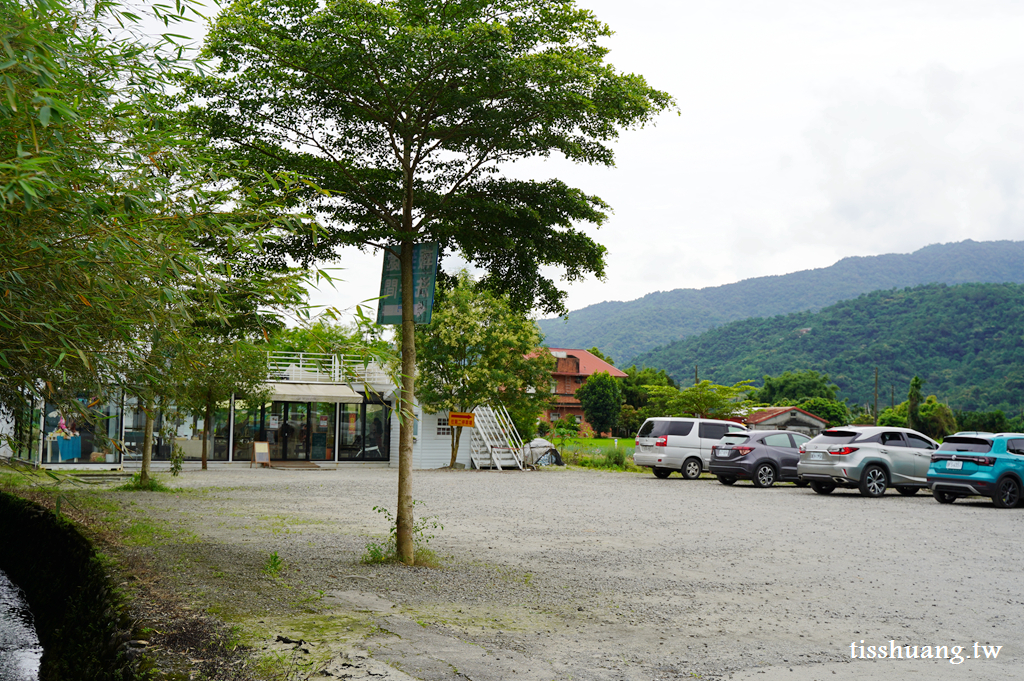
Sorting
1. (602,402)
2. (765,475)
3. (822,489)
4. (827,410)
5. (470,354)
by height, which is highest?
(470,354)

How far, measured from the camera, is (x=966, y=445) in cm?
1570

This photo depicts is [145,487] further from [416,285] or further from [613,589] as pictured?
[613,589]

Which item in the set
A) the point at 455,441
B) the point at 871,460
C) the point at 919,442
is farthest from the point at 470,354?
the point at 919,442

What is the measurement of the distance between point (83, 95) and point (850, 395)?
8556cm

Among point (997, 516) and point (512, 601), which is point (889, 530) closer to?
point (997, 516)

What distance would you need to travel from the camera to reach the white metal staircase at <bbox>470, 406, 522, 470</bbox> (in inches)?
1148

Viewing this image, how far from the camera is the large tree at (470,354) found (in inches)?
1073

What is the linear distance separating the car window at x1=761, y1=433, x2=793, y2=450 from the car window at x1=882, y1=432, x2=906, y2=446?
382cm

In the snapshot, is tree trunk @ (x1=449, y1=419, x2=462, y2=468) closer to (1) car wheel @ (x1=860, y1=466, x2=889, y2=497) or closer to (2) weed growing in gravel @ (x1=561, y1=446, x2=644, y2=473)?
(2) weed growing in gravel @ (x1=561, y1=446, x2=644, y2=473)

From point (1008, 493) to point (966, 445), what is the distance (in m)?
1.16

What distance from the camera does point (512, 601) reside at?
6672mm

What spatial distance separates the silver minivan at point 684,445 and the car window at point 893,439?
229 inches

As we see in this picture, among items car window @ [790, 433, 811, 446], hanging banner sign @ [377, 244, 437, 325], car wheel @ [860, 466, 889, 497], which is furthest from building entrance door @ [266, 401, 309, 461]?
hanging banner sign @ [377, 244, 437, 325]

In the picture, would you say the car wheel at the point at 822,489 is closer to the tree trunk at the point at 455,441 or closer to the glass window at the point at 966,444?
the glass window at the point at 966,444
